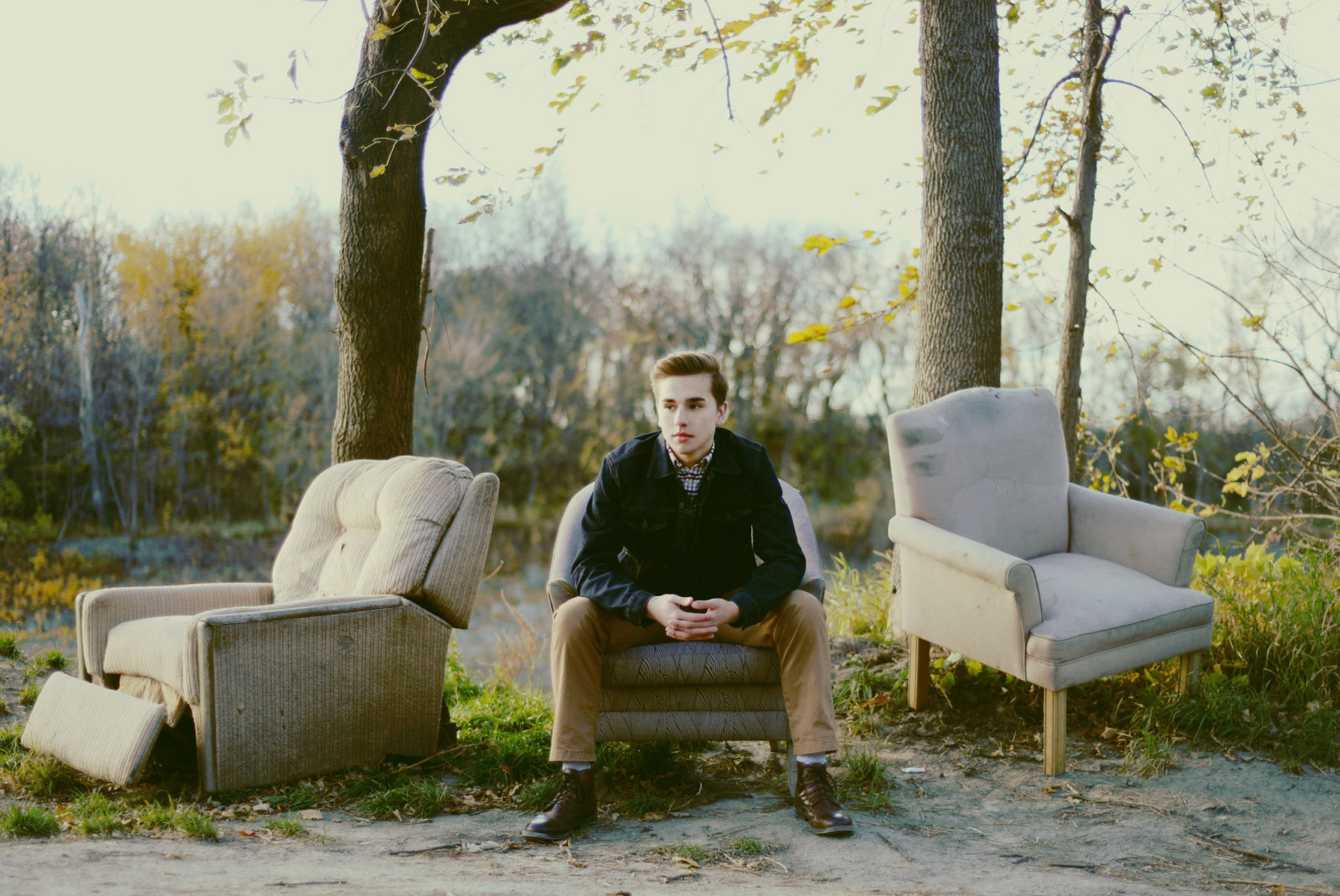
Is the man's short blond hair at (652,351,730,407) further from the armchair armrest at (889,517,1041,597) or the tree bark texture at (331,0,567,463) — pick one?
the tree bark texture at (331,0,567,463)

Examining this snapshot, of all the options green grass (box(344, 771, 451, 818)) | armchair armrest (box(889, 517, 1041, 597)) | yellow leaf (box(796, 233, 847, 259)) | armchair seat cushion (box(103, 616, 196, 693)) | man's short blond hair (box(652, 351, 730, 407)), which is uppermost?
yellow leaf (box(796, 233, 847, 259))

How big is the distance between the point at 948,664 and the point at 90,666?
311cm

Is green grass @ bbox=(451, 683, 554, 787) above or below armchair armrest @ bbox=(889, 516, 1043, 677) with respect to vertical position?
below

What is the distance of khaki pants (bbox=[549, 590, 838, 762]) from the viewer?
254cm

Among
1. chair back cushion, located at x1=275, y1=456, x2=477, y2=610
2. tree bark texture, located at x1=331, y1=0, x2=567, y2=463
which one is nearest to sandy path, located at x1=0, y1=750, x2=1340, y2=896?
chair back cushion, located at x1=275, y1=456, x2=477, y2=610

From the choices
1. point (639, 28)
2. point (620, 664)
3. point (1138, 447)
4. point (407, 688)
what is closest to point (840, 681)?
point (620, 664)

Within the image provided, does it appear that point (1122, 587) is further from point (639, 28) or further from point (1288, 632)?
point (639, 28)

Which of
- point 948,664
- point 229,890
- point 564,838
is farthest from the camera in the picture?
point 948,664

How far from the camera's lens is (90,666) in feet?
10.6

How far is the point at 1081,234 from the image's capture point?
4785mm

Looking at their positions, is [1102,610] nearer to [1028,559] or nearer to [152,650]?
[1028,559]

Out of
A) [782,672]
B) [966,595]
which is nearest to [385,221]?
[782,672]

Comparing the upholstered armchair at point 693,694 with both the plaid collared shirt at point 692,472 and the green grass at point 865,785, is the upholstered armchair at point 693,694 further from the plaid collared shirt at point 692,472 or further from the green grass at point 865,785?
the plaid collared shirt at point 692,472

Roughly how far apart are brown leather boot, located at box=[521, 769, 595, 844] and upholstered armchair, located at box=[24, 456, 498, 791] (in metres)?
0.73
